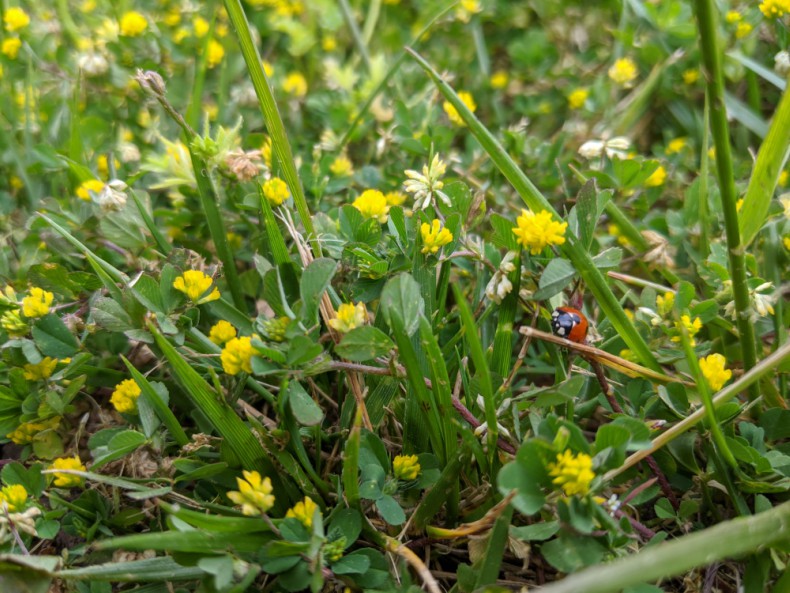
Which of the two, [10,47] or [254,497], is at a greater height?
[10,47]

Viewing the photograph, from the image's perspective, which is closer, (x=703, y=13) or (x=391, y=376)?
(x=703, y=13)

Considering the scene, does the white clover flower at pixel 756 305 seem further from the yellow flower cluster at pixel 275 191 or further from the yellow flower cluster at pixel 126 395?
the yellow flower cluster at pixel 126 395

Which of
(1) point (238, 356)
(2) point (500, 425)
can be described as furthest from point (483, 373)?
(1) point (238, 356)

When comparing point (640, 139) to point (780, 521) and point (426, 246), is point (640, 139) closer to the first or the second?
point (426, 246)

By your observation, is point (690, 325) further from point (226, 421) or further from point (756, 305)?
point (226, 421)

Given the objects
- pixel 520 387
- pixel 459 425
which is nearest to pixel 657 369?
pixel 520 387

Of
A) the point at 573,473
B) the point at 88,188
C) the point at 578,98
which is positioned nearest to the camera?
the point at 573,473

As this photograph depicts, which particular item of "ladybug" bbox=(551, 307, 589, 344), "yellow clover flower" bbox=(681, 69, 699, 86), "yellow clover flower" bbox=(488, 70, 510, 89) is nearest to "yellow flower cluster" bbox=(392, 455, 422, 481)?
"ladybug" bbox=(551, 307, 589, 344)
